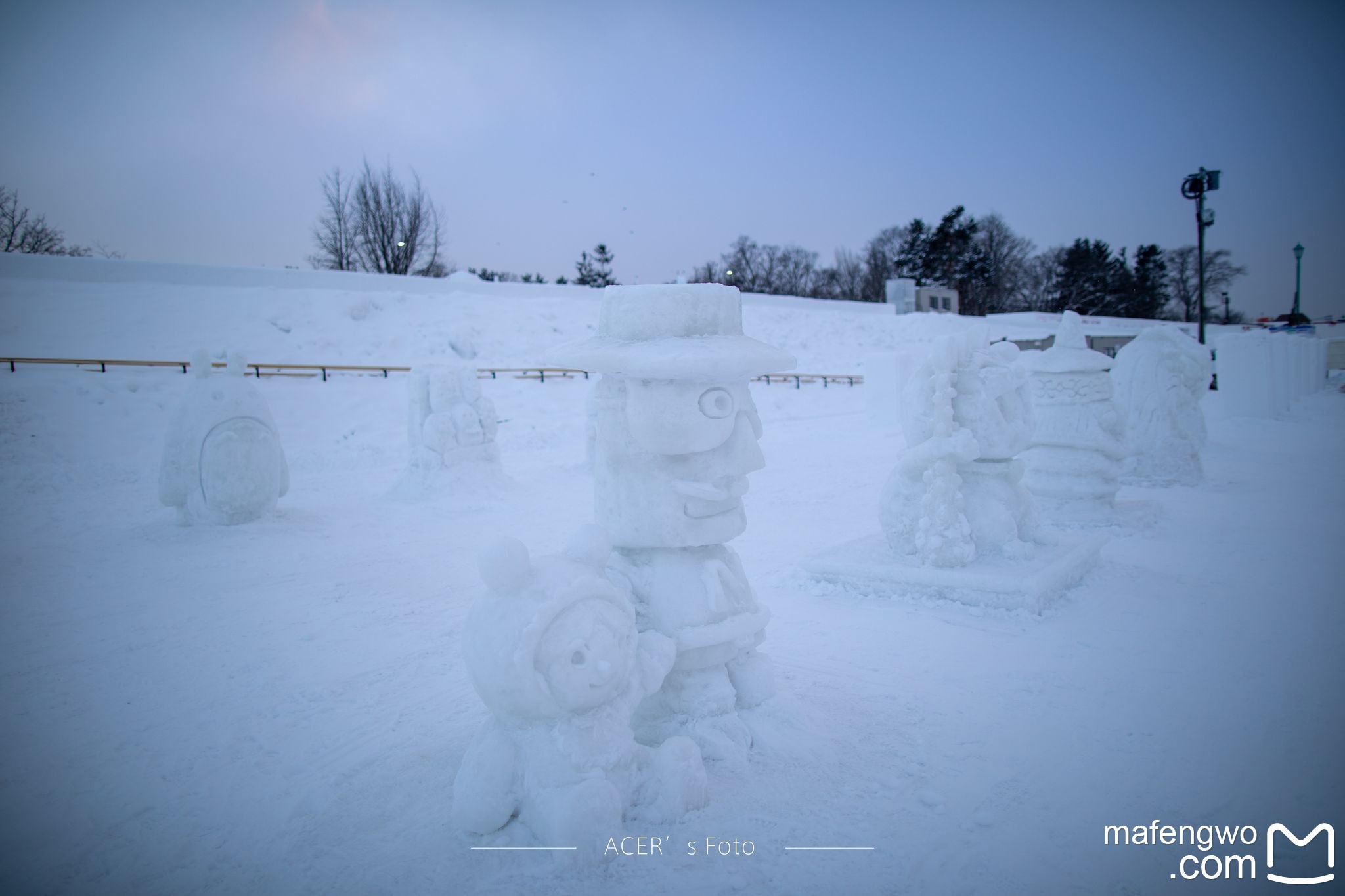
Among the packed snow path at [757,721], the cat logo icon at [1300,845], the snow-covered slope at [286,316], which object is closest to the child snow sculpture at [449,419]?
the packed snow path at [757,721]

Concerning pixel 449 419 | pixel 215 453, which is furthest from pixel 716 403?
pixel 449 419

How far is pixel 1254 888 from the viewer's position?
95.7 inches

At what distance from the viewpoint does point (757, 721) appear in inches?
133

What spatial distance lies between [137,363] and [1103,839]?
17.8 meters

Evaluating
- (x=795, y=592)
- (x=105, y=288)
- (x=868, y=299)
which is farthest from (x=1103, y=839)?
(x=868, y=299)

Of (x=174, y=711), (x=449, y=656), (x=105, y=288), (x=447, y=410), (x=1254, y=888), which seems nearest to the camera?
(x=1254, y=888)

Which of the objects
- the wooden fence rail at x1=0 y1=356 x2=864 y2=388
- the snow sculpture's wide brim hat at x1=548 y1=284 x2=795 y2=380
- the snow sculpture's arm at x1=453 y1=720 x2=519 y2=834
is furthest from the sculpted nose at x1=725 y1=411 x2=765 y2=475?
the wooden fence rail at x1=0 y1=356 x2=864 y2=388

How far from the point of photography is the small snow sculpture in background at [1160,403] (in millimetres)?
8578

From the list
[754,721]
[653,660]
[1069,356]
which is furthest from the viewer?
[1069,356]

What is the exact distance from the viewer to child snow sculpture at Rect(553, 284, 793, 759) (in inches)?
125

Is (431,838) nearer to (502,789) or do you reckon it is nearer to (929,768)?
(502,789)

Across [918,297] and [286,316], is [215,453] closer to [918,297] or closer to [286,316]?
[286,316]

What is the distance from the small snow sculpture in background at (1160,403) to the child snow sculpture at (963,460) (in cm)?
397

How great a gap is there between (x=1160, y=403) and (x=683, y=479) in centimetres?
783
